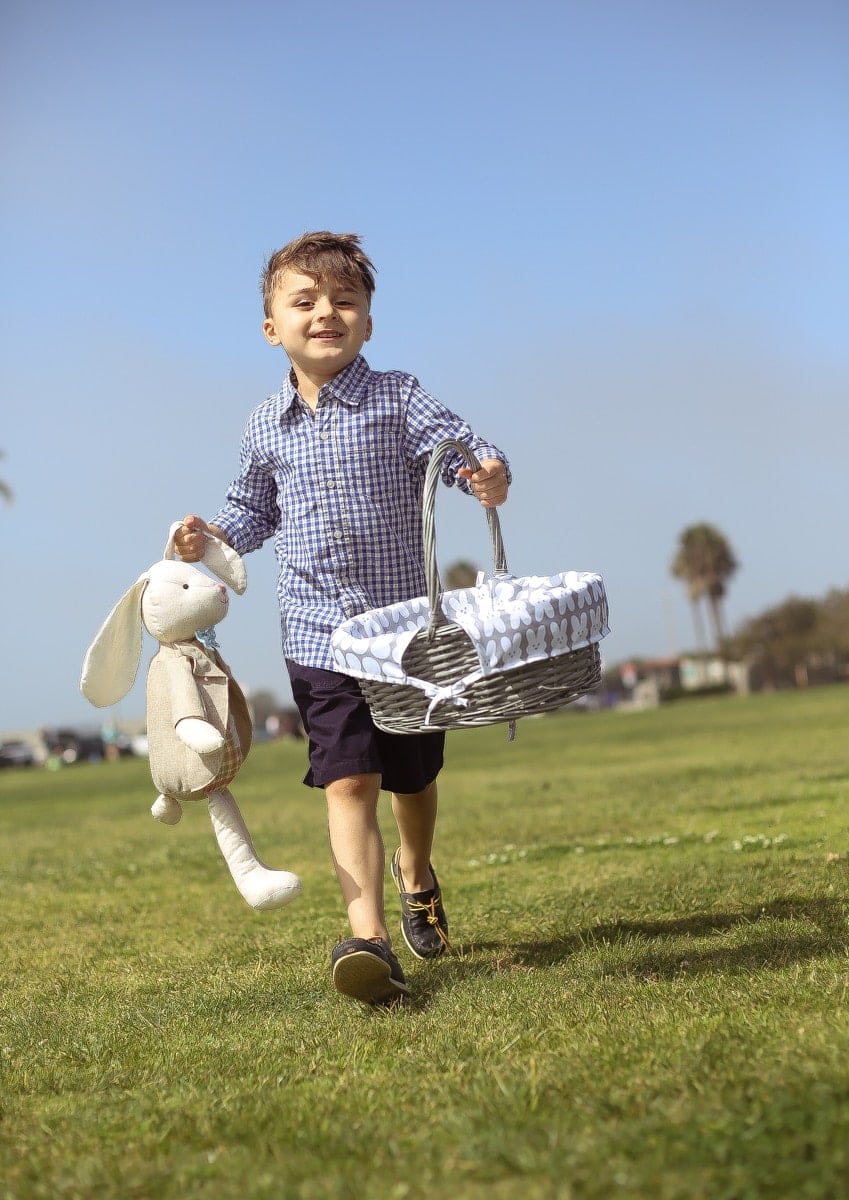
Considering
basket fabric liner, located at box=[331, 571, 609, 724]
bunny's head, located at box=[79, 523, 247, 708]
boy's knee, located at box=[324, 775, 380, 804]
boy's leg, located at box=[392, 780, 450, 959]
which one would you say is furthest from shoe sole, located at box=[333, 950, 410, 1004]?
bunny's head, located at box=[79, 523, 247, 708]

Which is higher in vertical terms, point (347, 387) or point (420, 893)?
point (347, 387)

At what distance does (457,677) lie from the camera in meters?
3.63

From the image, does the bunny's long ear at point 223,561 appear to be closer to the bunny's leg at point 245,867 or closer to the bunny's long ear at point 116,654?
the bunny's long ear at point 116,654

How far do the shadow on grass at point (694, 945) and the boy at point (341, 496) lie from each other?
62 cm

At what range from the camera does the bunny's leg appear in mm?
4148

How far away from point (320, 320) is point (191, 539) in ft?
2.62

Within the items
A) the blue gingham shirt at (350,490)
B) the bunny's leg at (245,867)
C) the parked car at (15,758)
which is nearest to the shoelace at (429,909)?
the bunny's leg at (245,867)

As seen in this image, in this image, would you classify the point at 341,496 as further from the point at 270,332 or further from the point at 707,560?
the point at 707,560

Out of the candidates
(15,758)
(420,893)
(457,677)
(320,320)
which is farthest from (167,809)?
(15,758)

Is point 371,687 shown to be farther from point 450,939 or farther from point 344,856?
point 450,939

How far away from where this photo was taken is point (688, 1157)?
217 cm

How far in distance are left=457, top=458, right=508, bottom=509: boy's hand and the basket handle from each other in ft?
0.09

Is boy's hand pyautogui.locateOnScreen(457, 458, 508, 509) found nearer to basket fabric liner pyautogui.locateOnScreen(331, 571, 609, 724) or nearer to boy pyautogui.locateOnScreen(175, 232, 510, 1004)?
boy pyautogui.locateOnScreen(175, 232, 510, 1004)

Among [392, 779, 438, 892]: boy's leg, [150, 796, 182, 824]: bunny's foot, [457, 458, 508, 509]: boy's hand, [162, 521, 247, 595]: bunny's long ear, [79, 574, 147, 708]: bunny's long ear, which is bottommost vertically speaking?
[392, 779, 438, 892]: boy's leg
